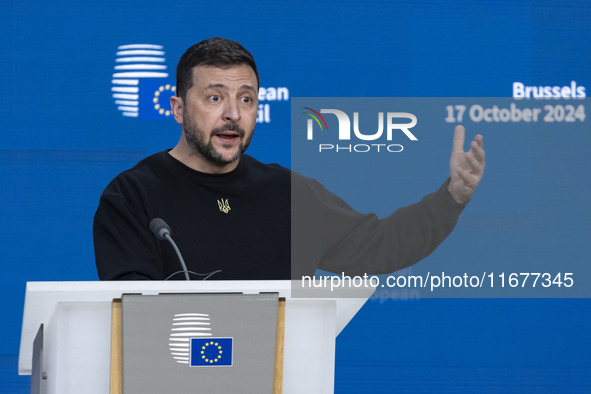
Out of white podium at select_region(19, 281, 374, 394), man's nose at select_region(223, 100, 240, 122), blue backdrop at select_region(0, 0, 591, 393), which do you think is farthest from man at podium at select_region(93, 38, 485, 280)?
blue backdrop at select_region(0, 0, 591, 393)

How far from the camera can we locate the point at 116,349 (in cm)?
162

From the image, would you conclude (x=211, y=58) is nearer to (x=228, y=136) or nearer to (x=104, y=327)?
(x=228, y=136)

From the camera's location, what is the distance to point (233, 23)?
363 cm

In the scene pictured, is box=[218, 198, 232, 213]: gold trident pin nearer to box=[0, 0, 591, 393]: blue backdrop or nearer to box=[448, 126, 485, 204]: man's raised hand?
box=[448, 126, 485, 204]: man's raised hand

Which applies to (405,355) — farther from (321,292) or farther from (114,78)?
(321,292)

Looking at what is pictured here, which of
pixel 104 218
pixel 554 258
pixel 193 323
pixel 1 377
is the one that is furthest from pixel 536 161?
pixel 1 377

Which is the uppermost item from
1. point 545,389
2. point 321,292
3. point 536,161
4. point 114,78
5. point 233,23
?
point 233,23

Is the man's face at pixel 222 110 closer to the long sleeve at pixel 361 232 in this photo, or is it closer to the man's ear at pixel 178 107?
the man's ear at pixel 178 107

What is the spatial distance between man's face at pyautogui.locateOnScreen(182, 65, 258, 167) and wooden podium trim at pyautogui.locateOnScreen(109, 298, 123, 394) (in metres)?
1.11

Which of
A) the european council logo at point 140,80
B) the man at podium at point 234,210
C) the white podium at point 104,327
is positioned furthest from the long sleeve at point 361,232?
the european council logo at point 140,80

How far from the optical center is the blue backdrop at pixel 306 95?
140 inches

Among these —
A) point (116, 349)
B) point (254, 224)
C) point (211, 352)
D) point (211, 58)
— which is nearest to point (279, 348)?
point (211, 352)

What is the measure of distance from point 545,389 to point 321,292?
230 cm

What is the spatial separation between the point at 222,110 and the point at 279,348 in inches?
45.1
